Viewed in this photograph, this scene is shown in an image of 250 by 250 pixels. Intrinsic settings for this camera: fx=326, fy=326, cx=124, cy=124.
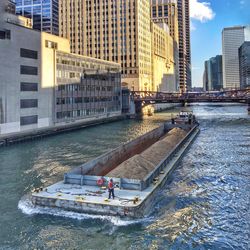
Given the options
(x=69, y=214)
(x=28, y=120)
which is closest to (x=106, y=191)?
(x=69, y=214)

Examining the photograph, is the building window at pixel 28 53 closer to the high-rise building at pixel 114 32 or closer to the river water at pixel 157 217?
the river water at pixel 157 217

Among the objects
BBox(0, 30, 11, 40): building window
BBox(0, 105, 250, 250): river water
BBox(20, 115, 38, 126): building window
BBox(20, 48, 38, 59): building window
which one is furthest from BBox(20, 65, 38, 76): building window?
BBox(0, 105, 250, 250): river water

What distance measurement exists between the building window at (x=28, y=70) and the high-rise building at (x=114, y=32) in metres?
103

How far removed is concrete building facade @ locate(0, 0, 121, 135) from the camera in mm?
60897

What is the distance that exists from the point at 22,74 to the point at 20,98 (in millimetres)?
4823

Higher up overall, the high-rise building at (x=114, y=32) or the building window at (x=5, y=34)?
the high-rise building at (x=114, y=32)

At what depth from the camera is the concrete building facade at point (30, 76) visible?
60897mm

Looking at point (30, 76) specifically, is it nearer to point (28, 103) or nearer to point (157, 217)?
point (28, 103)

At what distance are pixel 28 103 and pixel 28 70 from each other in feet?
22.2

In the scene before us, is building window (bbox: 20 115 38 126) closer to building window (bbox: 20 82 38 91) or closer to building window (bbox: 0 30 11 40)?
building window (bbox: 20 82 38 91)

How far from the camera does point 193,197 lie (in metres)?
27.2

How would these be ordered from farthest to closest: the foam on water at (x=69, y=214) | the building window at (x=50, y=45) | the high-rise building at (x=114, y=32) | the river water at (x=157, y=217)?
the high-rise building at (x=114, y=32)
the building window at (x=50, y=45)
the foam on water at (x=69, y=214)
the river water at (x=157, y=217)

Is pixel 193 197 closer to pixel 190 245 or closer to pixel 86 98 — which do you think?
pixel 190 245

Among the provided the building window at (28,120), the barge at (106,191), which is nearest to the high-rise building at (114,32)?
the building window at (28,120)
